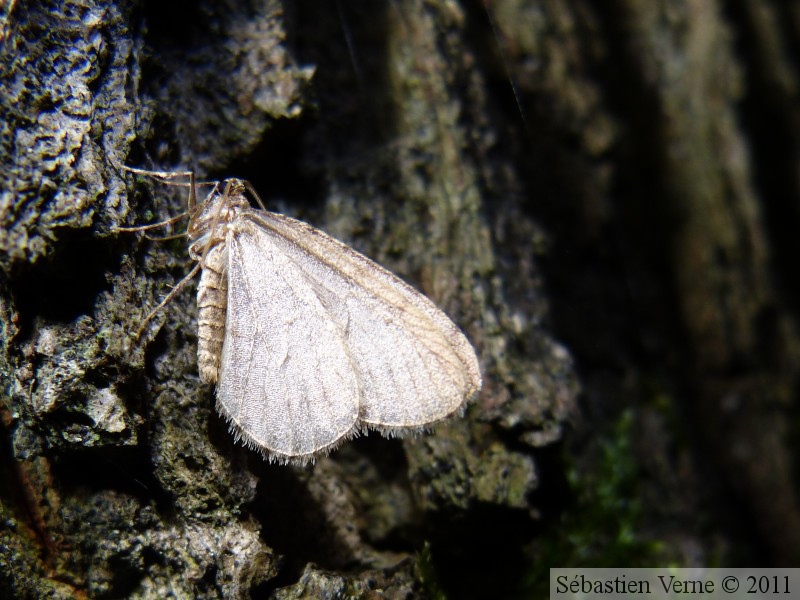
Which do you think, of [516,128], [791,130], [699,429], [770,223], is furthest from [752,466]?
[516,128]

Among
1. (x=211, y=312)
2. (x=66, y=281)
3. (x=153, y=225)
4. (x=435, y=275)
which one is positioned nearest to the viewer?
(x=66, y=281)

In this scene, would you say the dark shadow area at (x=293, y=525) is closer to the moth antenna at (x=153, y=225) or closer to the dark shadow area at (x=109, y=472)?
the dark shadow area at (x=109, y=472)

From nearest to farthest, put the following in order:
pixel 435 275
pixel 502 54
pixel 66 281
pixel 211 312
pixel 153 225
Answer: pixel 66 281 < pixel 153 225 < pixel 211 312 < pixel 435 275 < pixel 502 54

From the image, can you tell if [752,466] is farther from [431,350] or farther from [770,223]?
[431,350]

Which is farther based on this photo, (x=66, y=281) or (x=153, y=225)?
(x=153, y=225)

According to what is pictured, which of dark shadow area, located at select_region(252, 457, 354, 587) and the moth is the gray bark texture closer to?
dark shadow area, located at select_region(252, 457, 354, 587)

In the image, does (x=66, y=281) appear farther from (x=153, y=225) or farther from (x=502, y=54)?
(x=502, y=54)

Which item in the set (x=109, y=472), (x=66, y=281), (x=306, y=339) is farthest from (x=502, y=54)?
(x=109, y=472)
